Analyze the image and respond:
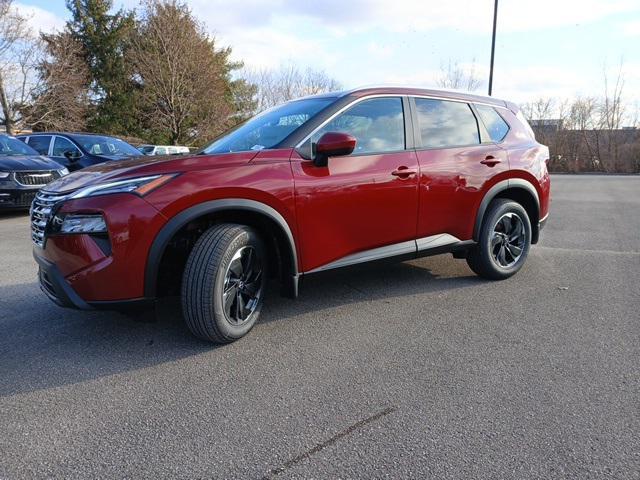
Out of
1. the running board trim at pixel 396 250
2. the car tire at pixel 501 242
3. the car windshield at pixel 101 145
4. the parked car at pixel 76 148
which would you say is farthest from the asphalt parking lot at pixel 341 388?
the car windshield at pixel 101 145

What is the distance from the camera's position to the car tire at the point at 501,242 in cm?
442

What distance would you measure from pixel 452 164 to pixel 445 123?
1.36 ft

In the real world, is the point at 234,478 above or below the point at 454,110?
below

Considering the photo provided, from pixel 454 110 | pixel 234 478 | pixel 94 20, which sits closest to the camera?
pixel 234 478

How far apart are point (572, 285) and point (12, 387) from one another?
14.8ft

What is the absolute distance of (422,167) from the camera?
387 cm

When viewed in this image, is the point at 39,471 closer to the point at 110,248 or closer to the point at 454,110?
the point at 110,248

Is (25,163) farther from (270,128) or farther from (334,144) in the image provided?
(334,144)

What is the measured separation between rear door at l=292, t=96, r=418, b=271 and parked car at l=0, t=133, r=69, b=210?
6.90 m

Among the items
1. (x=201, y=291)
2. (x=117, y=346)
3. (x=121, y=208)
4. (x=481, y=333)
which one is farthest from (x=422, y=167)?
(x=117, y=346)

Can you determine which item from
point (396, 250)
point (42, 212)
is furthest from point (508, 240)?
point (42, 212)

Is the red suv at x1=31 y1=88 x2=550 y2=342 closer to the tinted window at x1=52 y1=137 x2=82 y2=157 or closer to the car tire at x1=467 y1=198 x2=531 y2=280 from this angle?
the car tire at x1=467 y1=198 x2=531 y2=280

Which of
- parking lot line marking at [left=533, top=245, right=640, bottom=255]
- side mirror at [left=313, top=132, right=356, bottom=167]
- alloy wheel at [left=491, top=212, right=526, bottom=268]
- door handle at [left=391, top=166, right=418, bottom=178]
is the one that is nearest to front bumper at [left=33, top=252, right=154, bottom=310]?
side mirror at [left=313, top=132, right=356, bottom=167]

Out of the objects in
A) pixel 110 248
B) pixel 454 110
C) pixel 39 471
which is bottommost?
pixel 39 471
